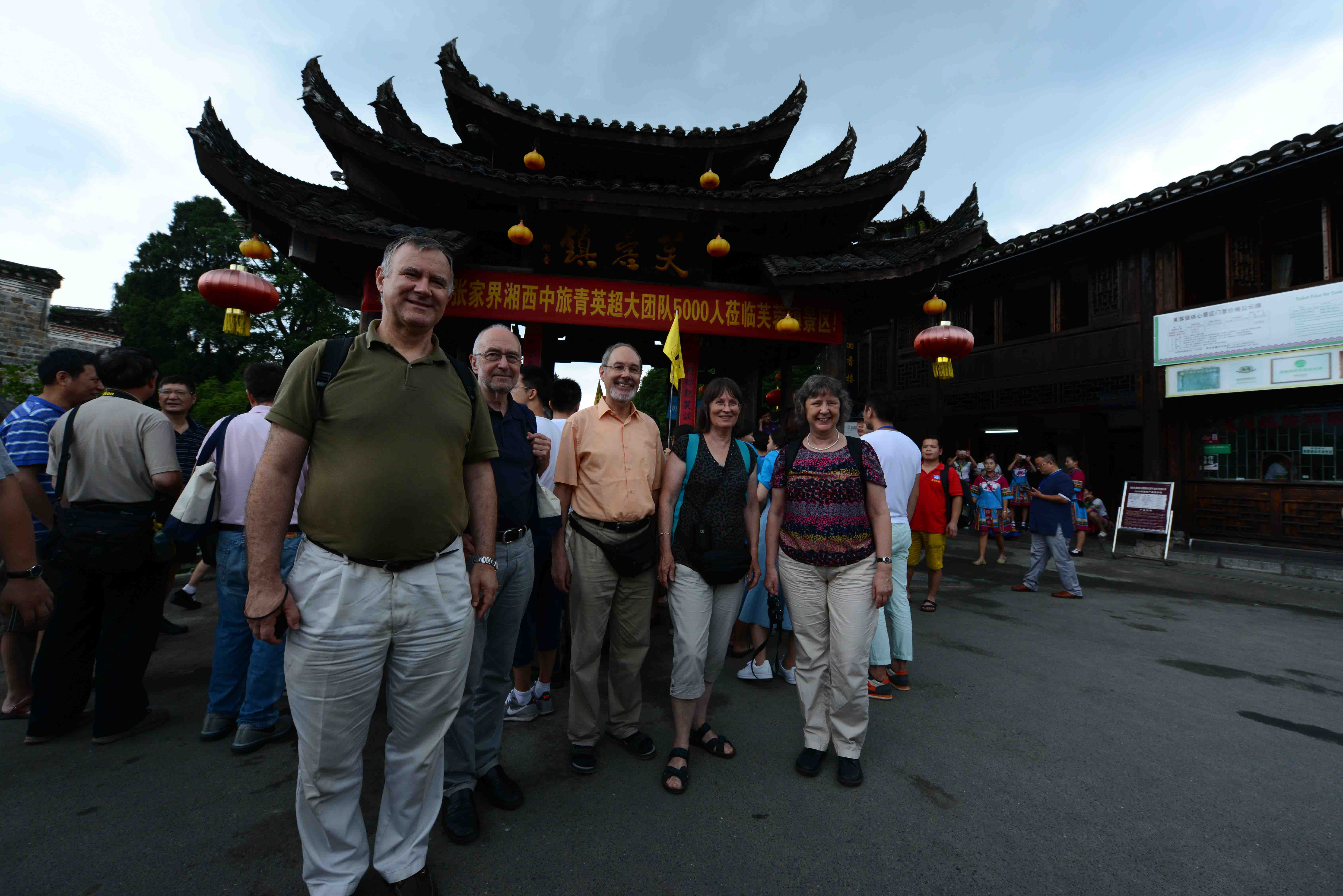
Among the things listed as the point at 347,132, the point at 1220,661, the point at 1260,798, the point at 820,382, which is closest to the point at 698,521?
the point at 820,382

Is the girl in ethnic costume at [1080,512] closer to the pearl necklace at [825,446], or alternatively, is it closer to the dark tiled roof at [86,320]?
the pearl necklace at [825,446]

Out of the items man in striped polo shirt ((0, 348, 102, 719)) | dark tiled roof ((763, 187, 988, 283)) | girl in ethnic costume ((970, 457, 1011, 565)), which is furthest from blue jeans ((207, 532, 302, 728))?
girl in ethnic costume ((970, 457, 1011, 565))

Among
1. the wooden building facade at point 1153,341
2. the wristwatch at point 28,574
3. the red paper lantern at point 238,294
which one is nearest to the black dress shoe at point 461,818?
the wristwatch at point 28,574

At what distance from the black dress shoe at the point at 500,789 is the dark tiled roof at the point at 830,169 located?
8.39 metres

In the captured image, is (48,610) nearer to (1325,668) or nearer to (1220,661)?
(1220,661)

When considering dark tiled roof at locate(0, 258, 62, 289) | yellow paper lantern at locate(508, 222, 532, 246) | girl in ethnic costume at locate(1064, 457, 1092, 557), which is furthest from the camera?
dark tiled roof at locate(0, 258, 62, 289)

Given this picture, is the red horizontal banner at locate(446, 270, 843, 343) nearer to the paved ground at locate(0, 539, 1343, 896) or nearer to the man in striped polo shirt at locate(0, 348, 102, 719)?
the man in striped polo shirt at locate(0, 348, 102, 719)

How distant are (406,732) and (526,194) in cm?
628

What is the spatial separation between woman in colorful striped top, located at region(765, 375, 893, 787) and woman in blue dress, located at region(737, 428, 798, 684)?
0.85 m

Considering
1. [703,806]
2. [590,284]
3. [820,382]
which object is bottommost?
[703,806]

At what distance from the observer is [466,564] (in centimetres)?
199

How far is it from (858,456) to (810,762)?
4.70ft

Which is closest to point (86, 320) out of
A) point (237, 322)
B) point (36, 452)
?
point (237, 322)

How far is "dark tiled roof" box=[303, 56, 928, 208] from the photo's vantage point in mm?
6262
